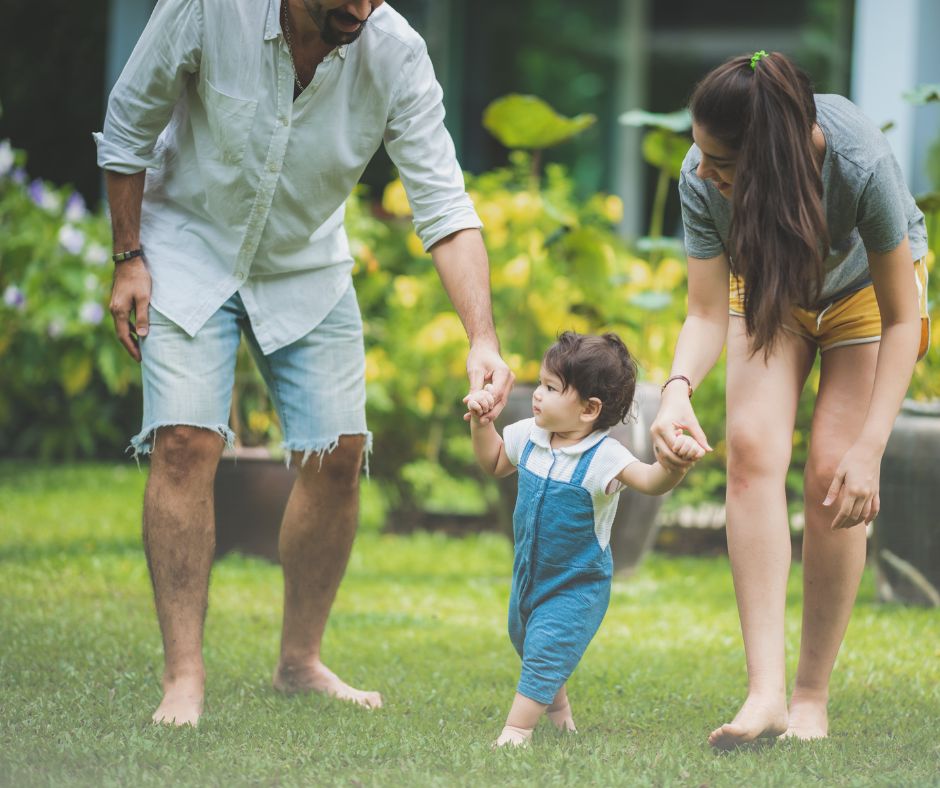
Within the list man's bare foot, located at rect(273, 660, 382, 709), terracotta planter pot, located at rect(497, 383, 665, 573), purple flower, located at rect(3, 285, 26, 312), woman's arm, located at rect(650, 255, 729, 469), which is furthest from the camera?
purple flower, located at rect(3, 285, 26, 312)

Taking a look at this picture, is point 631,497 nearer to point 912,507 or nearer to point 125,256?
point 912,507

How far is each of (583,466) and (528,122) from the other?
105 inches

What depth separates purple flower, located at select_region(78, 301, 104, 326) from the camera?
649 cm

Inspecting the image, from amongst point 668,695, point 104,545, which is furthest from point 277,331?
point 104,545

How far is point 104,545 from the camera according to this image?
17.5ft

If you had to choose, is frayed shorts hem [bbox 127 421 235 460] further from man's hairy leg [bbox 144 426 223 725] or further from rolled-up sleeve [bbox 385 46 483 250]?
rolled-up sleeve [bbox 385 46 483 250]

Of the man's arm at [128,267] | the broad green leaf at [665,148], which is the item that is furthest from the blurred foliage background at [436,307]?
the man's arm at [128,267]

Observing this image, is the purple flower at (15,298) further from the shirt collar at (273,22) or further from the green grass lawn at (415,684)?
the shirt collar at (273,22)

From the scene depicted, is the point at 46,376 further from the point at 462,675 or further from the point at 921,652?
the point at 921,652

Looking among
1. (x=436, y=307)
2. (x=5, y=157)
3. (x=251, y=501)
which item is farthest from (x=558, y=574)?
(x=5, y=157)

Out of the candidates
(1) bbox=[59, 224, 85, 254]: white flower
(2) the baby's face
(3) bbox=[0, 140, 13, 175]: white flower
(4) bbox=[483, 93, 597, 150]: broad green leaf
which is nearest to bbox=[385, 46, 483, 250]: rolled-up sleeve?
(2) the baby's face

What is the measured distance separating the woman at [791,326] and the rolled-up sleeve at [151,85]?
1.02 m

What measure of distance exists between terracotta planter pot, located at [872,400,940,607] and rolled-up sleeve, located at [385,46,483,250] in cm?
191

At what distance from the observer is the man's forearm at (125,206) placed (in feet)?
9.76
